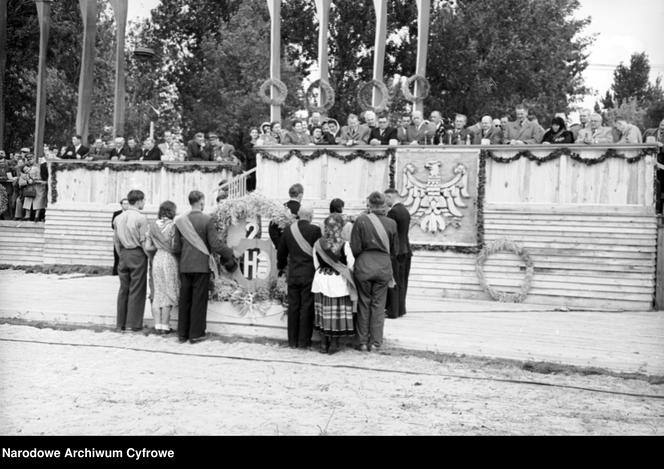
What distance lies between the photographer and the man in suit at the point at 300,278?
9.23 metres

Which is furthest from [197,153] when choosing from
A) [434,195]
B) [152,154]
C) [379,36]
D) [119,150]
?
[434,195]

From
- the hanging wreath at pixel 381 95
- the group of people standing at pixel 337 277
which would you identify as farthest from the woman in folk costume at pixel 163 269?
the hanging wreath at pixel 381 95

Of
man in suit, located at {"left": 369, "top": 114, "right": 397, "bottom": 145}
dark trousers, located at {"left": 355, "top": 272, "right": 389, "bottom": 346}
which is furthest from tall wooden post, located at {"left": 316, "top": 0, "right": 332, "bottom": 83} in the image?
dark trousers, located at {"left": 355, "top": 272, "right": 389, "bottom": 346}

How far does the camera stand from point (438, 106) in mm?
36219

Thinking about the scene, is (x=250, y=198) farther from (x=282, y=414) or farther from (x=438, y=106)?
(x=438, y=106)

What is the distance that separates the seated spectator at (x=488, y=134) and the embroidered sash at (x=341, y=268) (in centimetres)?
615

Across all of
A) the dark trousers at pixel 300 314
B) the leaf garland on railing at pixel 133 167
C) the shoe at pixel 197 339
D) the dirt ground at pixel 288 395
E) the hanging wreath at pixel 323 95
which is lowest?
the dirt ground at pixel 288 395

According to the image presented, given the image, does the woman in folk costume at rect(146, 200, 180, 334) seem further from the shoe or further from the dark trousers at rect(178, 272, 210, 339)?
the shoe

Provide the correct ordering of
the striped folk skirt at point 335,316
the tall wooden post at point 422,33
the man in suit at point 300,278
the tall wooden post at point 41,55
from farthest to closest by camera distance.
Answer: the tall wooden post at point 41,55, the tall wooden post at point 422,33, the man in suit at point 300,278, the striped folk skirt at point 335,316

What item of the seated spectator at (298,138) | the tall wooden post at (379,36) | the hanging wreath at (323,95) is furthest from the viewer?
the tall wooden post at (379,36)

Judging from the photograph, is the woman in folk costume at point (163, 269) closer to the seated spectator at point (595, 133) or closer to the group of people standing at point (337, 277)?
the group of people standing at point (337, 277)

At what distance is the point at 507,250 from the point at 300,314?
5.66m

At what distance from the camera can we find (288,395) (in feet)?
22.8
